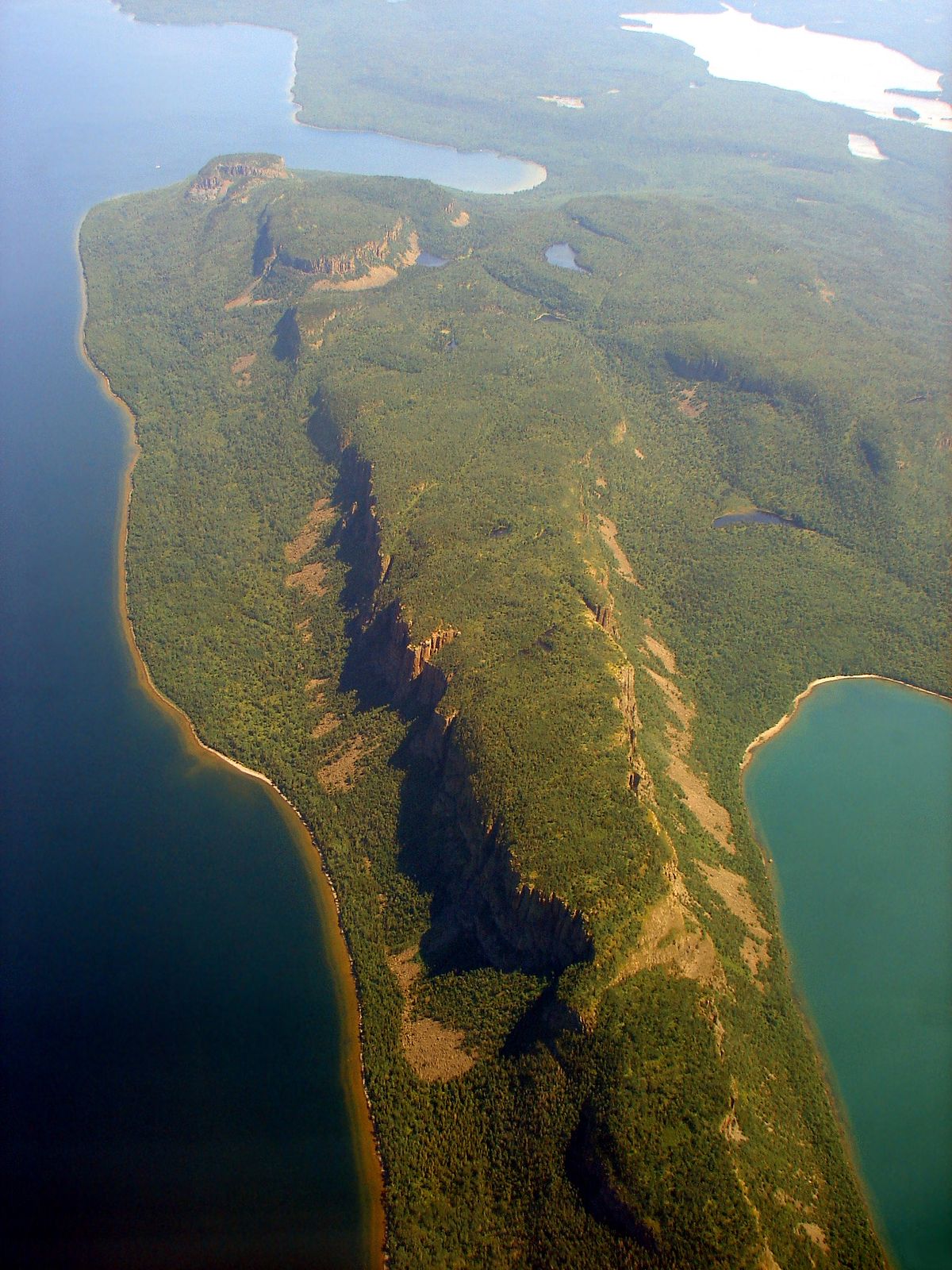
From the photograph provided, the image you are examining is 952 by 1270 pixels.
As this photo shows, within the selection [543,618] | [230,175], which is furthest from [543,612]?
[230,175]

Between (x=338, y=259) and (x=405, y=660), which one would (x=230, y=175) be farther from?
(x=405, y=660)

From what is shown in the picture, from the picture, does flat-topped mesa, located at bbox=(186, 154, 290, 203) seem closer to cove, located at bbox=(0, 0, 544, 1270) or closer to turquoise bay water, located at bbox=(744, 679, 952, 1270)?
cove, located at bbox=(0, 0, 544, 1270)

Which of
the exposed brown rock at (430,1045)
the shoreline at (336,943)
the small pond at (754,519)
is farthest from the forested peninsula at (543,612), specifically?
the small pond at (754,519)

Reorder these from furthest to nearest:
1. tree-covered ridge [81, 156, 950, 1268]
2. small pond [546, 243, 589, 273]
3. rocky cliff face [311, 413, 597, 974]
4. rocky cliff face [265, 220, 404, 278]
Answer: small pond [546, 243, 589, 273], rocky cliff face [265, 220, 404, 278], rocky cliff face [311, 413, 597, 974], tree-covered ridge [81, 156, 950, 1268]

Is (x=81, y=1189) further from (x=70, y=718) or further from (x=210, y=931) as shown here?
(x=70, y=718)

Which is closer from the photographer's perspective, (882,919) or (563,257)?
(882,919)

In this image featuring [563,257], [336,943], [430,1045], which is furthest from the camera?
[563,257]

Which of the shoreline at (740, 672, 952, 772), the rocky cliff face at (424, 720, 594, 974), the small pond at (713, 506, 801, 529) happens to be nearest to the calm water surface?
the small pond at (713, 506, 801, 529)
